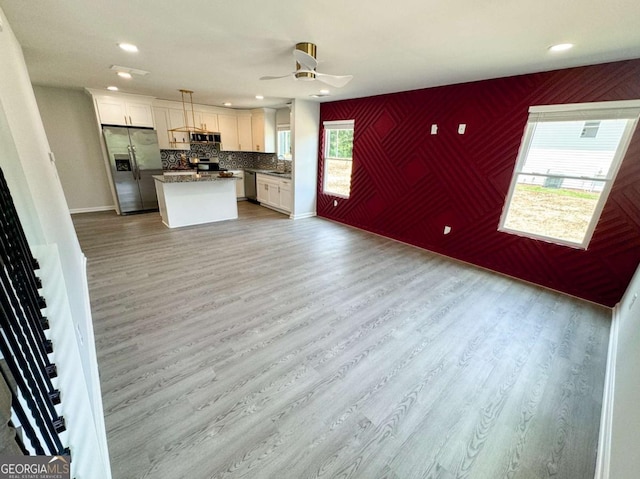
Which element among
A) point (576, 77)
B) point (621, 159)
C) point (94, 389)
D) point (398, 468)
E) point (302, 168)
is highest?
point (576, 77)

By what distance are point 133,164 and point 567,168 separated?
7.18 meters

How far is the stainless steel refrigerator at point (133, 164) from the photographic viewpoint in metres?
5.12

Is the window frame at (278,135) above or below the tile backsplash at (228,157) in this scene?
above

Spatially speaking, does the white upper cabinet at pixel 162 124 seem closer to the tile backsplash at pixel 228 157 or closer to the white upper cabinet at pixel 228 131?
the tile backsplash at pixel 228 157

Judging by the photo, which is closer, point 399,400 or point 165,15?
point 399,400

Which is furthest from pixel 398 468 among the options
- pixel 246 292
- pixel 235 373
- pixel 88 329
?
pixel 88 329

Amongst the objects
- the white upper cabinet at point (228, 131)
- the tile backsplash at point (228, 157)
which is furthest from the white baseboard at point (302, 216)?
the white upper cabinet at point (228, 131)

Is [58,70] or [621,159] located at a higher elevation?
[58,70]

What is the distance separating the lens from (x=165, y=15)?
1869 mm

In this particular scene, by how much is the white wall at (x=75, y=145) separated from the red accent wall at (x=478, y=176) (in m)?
4.97

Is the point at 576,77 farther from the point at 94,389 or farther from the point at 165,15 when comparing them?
the point at 94,389

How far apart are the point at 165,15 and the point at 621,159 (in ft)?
14.1

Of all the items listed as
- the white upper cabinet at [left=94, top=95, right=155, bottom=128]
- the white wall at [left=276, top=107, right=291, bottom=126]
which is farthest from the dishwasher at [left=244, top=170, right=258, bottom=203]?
the white upper cabinet at [left=94, top=95, right=155, bottom=128]

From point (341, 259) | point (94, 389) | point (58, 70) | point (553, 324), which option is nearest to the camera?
point (94, 389)
